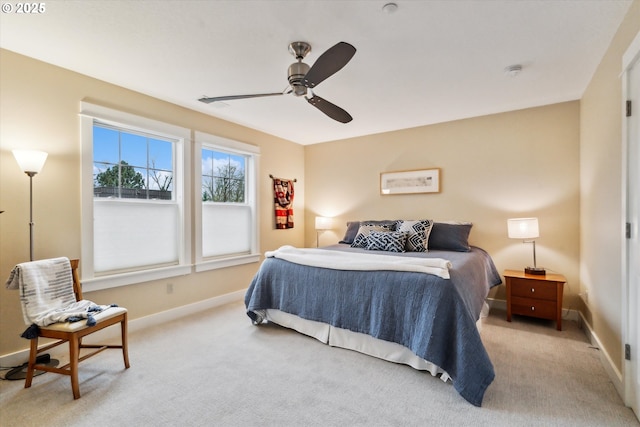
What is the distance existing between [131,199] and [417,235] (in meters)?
3.26

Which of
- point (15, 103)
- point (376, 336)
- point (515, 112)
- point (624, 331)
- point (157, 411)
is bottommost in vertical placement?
point (157, 411)

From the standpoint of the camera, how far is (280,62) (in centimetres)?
248

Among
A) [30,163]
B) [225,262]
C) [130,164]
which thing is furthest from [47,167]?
[225,262]

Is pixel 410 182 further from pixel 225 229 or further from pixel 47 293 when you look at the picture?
pixel 47 293

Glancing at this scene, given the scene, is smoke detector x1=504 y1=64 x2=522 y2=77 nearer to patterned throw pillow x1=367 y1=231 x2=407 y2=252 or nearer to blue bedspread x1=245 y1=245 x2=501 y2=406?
blue bedspread x1=245 y1=245 x2=501 y2=406

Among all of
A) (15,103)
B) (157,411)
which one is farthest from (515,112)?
(15,103)

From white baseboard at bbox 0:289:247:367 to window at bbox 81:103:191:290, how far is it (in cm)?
43

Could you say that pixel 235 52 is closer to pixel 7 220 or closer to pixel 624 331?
pixel 7 220

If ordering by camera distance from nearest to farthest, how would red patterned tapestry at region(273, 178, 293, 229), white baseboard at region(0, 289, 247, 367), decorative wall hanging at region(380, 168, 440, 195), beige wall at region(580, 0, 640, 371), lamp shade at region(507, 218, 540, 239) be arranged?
1. beige wall at region(580, 0, 640, 371)
2. white baseboard at region(0, 289, 247, 367)
3. lamp shade at region(507, 218, 540, 239)
4. decorative wall hanging at region(380, 168, 440, 195)
5. red patterned tapestry at region(273, 178, 293, 229)

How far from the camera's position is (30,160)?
7.34 ft

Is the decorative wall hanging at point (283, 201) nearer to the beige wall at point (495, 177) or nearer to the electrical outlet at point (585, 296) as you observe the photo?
the beige wall at point (495, 177)

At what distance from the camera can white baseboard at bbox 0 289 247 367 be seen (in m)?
2.36

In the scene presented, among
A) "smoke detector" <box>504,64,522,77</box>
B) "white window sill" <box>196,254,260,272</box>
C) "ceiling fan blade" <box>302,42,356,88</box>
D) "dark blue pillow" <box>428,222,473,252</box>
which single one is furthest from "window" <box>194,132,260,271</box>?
"smoke detector" <box>504,64,522,77</box>

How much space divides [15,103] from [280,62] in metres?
2.13
